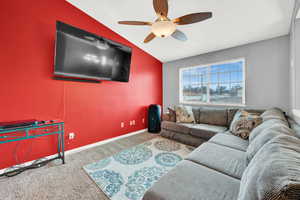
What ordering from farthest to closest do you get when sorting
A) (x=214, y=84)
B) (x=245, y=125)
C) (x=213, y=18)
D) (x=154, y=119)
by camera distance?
(x=154, y=119), (x=214, y=84), (x=213, y=18), (x=245, y=125)

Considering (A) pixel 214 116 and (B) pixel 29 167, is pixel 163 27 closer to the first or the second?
(A) pixel 214 116

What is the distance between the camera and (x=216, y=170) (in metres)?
1.17

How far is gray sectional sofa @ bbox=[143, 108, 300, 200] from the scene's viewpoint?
0.51 m

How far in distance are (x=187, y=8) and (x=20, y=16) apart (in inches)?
108

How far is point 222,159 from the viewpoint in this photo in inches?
52.8

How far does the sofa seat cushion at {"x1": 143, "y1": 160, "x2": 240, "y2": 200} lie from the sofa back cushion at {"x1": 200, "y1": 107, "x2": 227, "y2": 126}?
1.99 meters

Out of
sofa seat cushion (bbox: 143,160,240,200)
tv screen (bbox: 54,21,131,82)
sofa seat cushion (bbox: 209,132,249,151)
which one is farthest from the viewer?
tv screen (bbox: 54,21,131,82)

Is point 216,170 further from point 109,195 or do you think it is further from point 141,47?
point 141,47

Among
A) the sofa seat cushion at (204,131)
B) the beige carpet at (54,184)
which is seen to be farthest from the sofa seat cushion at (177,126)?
the beige carpet at (54,184)

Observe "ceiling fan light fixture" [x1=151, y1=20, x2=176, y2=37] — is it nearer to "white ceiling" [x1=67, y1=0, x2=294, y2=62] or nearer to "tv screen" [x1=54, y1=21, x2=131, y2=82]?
"white ceiling" [x1=67, y1=0, x2=294, y2=62]

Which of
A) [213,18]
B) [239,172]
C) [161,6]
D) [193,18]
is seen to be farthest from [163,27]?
[239,172]

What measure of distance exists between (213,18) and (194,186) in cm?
263

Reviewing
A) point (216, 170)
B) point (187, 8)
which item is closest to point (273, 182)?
point (216, 170)

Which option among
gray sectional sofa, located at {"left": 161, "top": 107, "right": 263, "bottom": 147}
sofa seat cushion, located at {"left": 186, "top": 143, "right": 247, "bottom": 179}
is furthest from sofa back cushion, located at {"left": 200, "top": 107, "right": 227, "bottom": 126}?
sofa seat cushion, located at {"left": 186, "top": 143, "right": 247, "bottom": 179}
